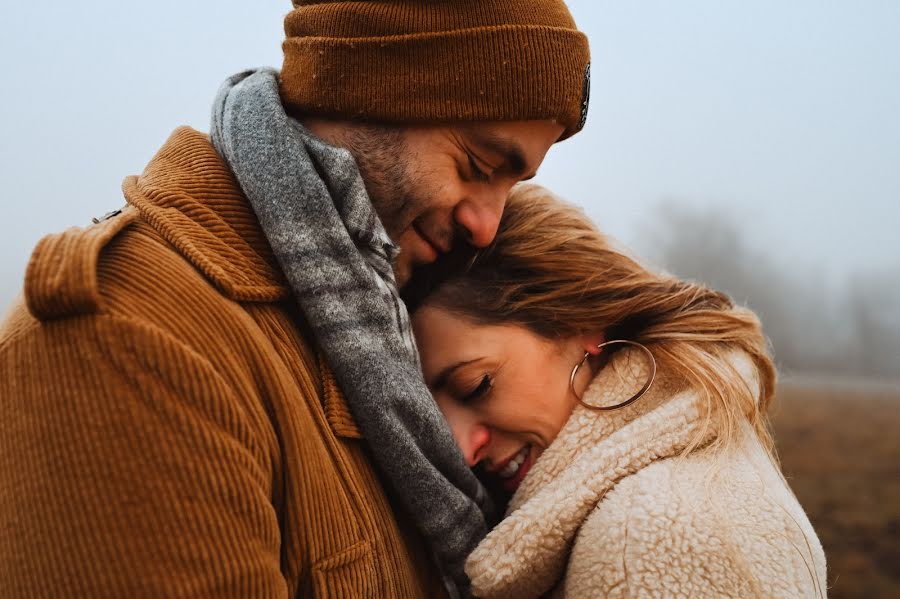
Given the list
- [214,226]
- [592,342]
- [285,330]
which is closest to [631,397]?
[592,342]

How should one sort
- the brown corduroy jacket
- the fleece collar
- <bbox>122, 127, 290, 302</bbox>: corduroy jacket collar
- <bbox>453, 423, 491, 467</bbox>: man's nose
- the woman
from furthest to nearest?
1. <bbox>453, 423, 491, 467</bbox>: man's nose
2. the fleece collar
3. the woman
4. <bbox>122, 127, 290, 302</bbox>: corduroy jacket collar
5. the brown corduroy jacket

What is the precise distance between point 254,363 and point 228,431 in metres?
0.14

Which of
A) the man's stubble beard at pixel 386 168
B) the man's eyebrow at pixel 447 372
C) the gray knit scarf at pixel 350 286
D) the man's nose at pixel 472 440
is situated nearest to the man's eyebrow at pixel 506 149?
the man's stubble beard at pixel 386 168

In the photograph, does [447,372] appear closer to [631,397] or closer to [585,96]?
[631,397]

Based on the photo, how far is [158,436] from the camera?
90 cm

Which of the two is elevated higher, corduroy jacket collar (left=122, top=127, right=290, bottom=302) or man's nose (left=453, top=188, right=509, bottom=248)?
corduroy jacket collar (left=122, top=127, right=290, bottom=302)

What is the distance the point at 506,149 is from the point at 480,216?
14 centimetres

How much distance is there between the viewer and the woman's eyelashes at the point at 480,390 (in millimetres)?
1627

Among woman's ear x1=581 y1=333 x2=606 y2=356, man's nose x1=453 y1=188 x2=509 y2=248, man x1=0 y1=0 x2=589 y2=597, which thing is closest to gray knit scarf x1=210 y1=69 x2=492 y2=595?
man x1=0 y1=0 x2=589 y2=597

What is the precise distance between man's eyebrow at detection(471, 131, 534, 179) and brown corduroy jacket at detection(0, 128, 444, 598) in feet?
1.79

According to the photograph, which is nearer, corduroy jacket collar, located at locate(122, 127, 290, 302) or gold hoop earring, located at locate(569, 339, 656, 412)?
corduroy jacket collar, located at locate(122, 127, 290, 302)

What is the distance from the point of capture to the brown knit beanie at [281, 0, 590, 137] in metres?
1.40

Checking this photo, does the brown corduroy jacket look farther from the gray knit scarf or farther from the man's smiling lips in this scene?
the man's smiling lips

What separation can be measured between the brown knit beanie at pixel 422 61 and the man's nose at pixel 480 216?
0.57 feet
